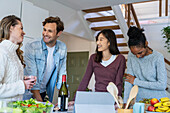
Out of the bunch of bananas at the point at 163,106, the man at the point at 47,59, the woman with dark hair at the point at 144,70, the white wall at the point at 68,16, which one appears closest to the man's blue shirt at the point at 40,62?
the man at the point at 47,59

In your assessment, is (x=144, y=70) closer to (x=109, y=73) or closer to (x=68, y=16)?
(x=109, y=73)

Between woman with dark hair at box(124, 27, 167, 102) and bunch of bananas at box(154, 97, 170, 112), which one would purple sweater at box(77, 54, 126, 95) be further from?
bunch of bananas at box(154, 97, 170, 112)

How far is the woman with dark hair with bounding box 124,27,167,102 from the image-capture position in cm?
223

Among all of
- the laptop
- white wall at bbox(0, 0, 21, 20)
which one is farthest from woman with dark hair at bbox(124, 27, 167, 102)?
white wall at bbox(0, 0, 21, 20)

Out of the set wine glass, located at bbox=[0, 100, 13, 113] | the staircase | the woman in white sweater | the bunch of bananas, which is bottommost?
the bunch of bananas

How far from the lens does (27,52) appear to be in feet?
7.72

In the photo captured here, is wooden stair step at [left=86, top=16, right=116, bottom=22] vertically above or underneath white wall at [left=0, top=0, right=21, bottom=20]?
above

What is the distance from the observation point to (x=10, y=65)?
1.63m

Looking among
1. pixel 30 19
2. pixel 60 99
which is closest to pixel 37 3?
pixel 30 19

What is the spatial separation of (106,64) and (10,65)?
0.96 m

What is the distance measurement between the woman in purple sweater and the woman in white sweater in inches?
30.4

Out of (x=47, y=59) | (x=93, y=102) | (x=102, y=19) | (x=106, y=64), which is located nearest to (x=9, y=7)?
(x=47, y=59)

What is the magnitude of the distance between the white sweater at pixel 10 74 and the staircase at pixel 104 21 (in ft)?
15.2

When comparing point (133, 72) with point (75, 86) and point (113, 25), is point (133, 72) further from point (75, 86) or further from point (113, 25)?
point (75, 86)
